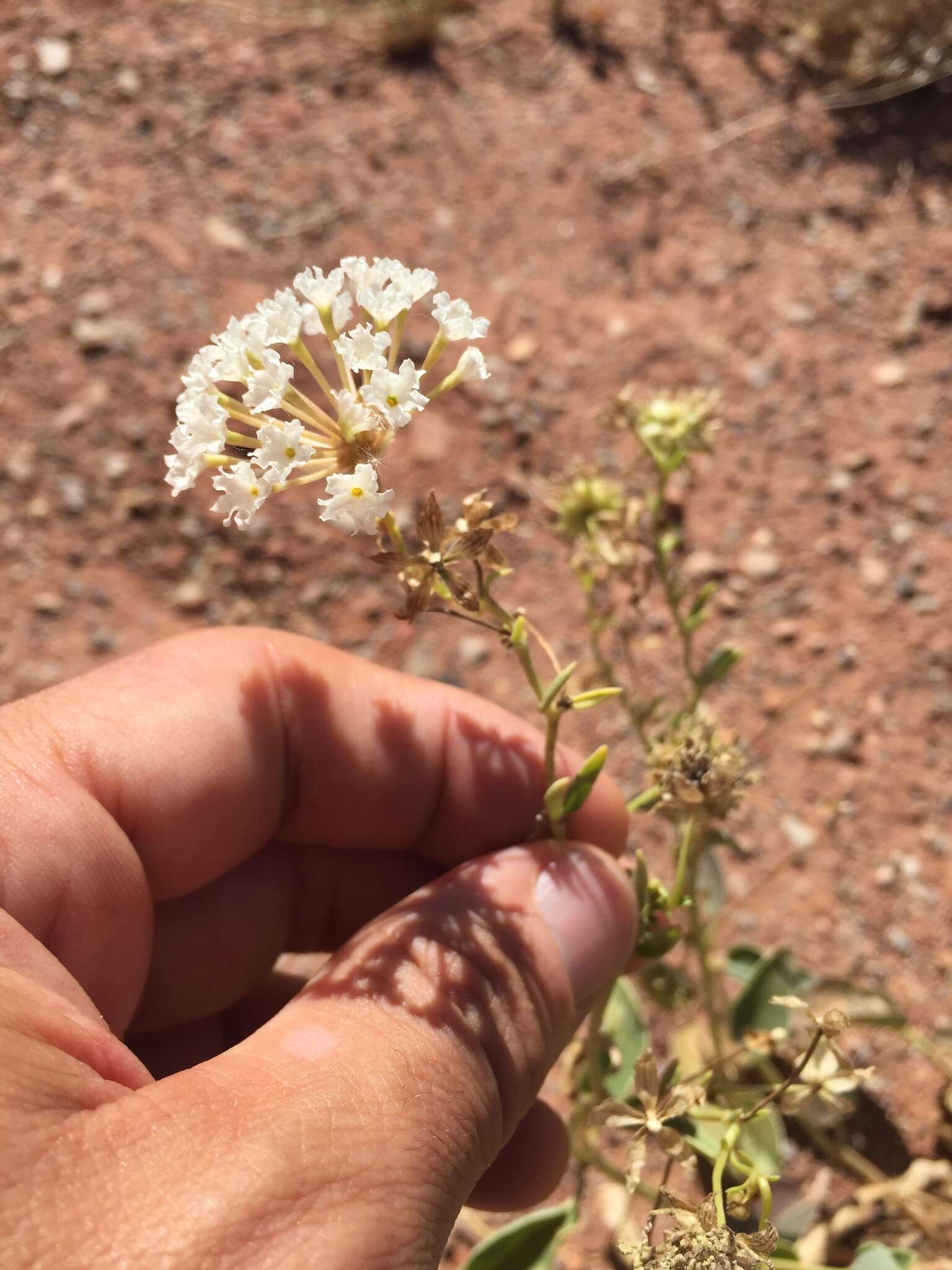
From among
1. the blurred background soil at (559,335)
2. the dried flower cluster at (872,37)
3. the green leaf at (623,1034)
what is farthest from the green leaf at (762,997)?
the dried flower cluster at (872,37)

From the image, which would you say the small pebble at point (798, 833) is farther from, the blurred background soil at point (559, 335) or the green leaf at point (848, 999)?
the green leaf at point (848, 999)

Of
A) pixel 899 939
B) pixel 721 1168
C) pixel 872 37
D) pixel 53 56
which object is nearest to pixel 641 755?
pixel 899 939

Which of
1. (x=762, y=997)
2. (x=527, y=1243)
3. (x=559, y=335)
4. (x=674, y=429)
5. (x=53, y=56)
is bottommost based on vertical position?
(x=527, y=1243)

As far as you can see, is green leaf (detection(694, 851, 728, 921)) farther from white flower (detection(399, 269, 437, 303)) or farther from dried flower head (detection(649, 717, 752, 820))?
white flower (detection(399, 269, 437, 303))

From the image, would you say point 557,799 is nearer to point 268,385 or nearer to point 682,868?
point 682,868

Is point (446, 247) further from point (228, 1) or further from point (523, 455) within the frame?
point (228, 1)
